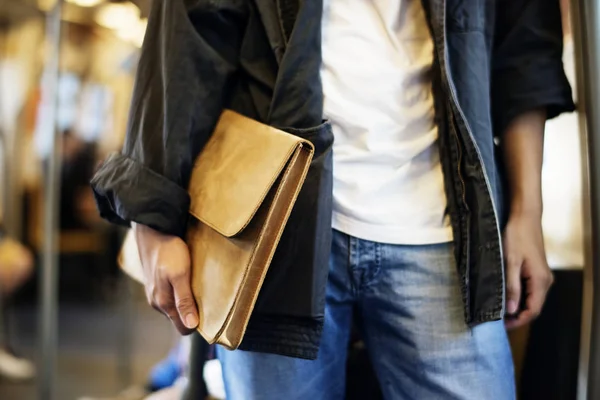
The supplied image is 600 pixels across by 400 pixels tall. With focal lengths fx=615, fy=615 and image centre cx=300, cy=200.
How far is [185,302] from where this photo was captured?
578 millimetres

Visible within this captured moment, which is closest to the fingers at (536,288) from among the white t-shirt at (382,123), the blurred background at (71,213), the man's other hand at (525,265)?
the man's other hand at (525,265)

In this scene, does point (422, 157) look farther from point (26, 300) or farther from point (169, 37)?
point (26, 300)

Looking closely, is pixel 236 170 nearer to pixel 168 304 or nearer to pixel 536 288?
pixel 168 304

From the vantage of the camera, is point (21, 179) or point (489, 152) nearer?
point (489, 152)

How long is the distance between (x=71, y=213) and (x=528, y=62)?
114 inches

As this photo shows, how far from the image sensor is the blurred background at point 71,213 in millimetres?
2061

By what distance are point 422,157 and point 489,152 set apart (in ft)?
0.22

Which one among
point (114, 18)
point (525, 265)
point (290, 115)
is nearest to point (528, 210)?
point (525, 265)

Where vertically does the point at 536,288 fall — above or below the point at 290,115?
below

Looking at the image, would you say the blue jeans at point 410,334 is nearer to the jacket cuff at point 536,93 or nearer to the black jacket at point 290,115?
the black jacket at point 290,115

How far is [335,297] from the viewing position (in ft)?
2.00

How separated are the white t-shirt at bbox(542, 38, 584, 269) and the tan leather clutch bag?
1.93 ft

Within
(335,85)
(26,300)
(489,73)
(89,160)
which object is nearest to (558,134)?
(489,73)

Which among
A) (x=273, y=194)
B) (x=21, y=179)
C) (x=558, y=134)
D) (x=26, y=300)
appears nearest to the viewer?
(x=273, y=194)
